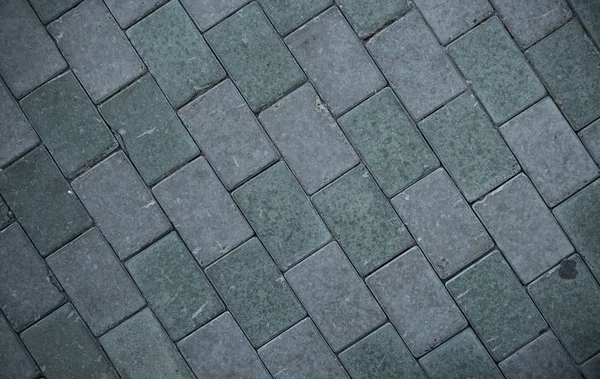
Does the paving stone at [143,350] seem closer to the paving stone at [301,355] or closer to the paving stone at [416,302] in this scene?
the paving stone at [301,355]

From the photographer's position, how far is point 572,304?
310 cm

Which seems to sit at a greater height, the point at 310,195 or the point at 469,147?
the point at 310,195

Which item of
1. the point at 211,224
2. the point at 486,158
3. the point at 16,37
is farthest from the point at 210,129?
the point at 486,158

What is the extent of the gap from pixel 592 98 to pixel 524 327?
147cm

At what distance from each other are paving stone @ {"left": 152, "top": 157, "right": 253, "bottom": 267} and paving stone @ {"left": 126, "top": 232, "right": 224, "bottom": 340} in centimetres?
8

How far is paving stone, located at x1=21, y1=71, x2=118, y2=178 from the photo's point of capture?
3.16 meters

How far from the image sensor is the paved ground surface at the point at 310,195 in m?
3.11

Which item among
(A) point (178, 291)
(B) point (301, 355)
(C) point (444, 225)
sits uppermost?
(A) point (178, 291)

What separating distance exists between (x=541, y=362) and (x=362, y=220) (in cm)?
139

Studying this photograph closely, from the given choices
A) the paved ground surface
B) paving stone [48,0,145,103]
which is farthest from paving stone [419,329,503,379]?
paving stone [48,0,145,103]

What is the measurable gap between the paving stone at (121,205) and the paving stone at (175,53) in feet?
1.79

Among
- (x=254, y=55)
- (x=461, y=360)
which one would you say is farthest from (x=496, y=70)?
(x=461, y=360)

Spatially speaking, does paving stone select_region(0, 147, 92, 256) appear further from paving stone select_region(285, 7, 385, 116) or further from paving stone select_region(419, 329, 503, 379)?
paving stone select_region(419, 329, 503, 379)

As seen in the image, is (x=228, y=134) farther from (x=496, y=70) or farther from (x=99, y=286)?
(x=496, y=70)
